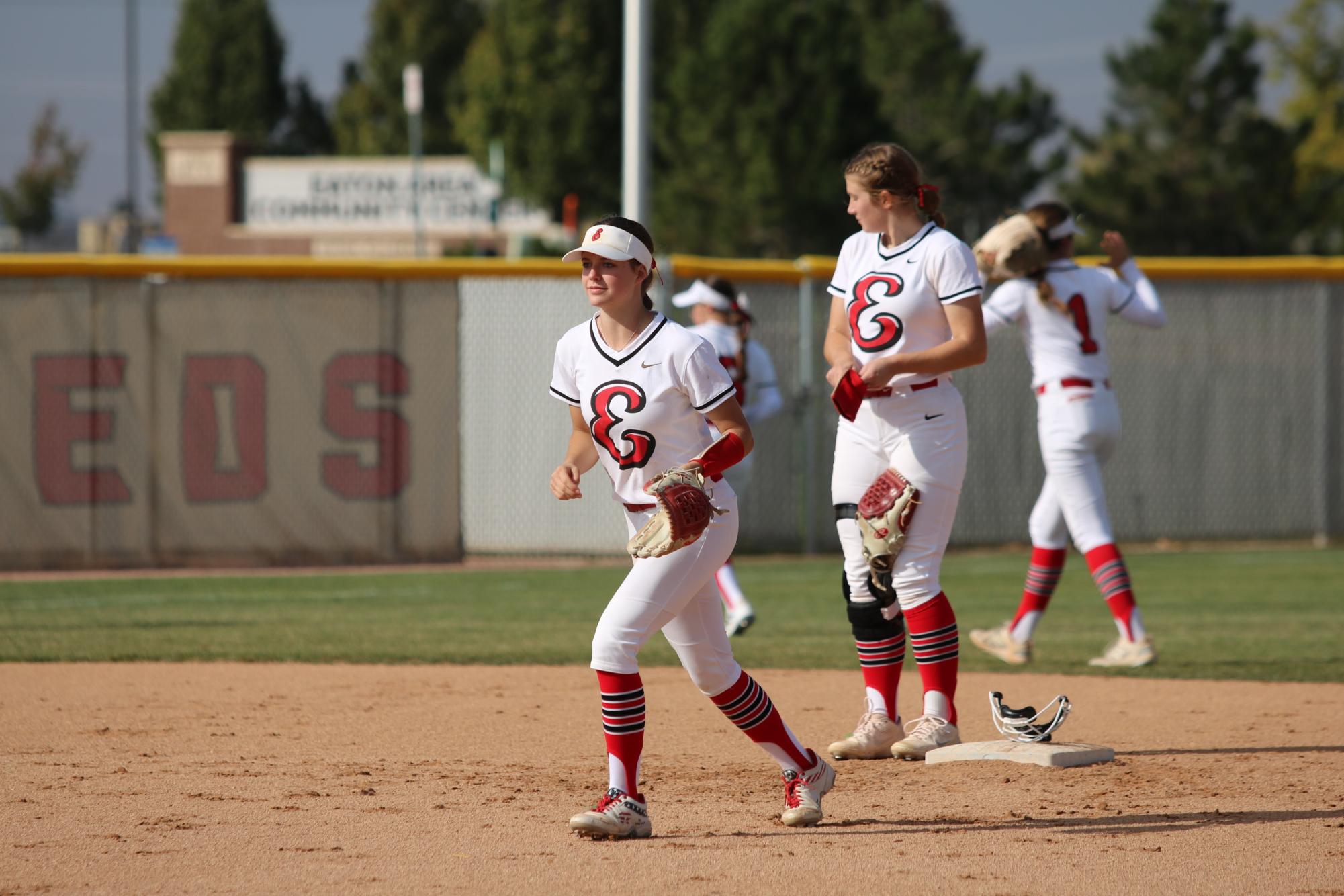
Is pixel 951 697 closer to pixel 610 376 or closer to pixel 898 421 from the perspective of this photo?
pixel 898 421

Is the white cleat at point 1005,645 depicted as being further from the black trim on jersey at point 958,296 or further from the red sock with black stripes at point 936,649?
the black trim on jersey at point 958,296

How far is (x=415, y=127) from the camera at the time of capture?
42531mm

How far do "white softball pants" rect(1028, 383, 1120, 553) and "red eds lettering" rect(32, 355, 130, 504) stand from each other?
328 inches

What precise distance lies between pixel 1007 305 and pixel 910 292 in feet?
7.14

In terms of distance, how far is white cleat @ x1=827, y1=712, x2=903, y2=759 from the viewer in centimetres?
566

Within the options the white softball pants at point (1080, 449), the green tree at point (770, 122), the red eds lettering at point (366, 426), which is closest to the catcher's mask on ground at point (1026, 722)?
the white softball pants at point (1080, 449)

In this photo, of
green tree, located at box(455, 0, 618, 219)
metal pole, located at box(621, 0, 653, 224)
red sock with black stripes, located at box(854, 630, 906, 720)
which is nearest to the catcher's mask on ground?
red sock with black stripes, located at box(854, 630, 906, 720)

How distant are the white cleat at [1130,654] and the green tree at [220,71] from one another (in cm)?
5994

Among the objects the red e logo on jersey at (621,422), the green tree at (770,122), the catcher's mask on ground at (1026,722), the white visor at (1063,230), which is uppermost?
the green tree at (770,122)

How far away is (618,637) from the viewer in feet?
14.6

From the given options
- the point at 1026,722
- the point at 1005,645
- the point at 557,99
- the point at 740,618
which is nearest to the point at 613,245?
the point at 1026,722

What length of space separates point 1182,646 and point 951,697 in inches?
134

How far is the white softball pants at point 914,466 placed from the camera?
216 inches

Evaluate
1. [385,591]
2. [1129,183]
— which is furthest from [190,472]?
[1129,183]
